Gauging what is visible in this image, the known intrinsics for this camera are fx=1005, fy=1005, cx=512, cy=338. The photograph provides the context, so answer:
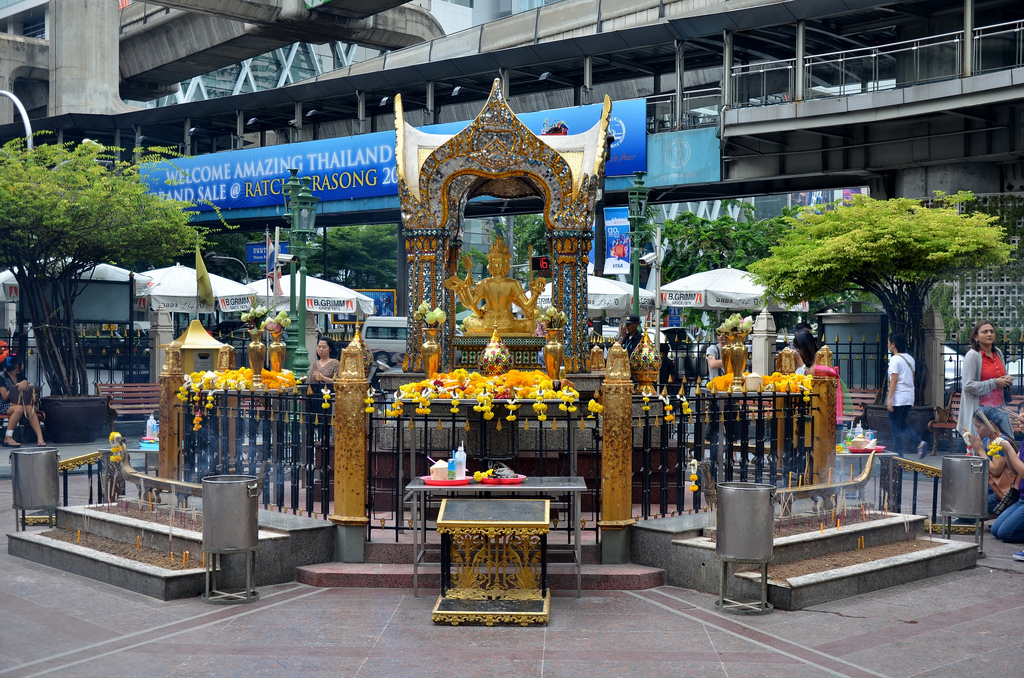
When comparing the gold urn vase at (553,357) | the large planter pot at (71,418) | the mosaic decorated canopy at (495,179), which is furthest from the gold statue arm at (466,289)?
the large planter pot at (71,418)

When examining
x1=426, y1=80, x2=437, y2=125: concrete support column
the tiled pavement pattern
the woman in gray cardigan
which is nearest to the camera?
the tiled pavement pattern

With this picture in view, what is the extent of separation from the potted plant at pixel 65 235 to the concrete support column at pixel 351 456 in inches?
494

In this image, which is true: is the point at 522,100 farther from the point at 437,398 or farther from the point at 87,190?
the point at 437,398

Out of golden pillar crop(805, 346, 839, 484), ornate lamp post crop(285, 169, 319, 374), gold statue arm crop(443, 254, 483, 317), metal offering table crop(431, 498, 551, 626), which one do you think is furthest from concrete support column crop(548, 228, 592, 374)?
ornate lamp post crop(285, 169, 319, 374)

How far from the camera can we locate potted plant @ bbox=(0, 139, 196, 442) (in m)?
19.8

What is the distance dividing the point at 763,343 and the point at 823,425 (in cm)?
1419

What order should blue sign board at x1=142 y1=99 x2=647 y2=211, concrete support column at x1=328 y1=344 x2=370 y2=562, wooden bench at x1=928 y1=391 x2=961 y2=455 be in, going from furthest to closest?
1. blue sign board at x1=142 y1=99 x2=647 y2=211
2. wooden bench at x1=928 y1=391 x2=961 y2=455
3. concrete support column at x1=328 y1=344 x2=370 y2=562

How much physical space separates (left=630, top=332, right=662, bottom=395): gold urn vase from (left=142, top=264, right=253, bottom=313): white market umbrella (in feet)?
48.3

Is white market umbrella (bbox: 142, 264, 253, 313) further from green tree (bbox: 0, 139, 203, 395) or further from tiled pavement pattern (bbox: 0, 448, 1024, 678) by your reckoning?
tiled pavement pattern (bbox: 0, 448, 1024, 678)

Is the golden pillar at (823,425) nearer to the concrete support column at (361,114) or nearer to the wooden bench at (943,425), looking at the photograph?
the wooden bench at (943,425)

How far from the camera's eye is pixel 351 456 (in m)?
9.59

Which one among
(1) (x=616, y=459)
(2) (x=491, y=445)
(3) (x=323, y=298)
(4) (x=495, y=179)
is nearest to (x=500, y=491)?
(1) (x=616, y=459)

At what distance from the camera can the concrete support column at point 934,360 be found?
800 inches

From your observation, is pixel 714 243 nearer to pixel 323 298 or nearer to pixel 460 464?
pixel 323 298
